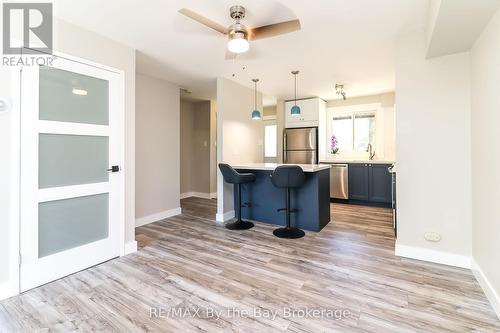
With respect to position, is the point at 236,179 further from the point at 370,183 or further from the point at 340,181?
the point at 370,183

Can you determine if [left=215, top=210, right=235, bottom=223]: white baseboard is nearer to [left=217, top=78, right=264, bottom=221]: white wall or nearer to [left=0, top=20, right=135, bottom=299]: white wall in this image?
[left=217, top=78, right=264, bottom=221]: white wall

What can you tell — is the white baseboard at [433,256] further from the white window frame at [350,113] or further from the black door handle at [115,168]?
the white window frame at [350,113]

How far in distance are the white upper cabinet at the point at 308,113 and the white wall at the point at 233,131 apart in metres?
1.15

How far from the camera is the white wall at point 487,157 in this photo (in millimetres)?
1691

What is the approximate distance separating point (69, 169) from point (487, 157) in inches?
144

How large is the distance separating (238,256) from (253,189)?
5.01 feet

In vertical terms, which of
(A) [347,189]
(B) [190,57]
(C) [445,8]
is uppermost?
(B) [190,57]

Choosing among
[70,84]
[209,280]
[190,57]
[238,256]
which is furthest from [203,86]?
[209,280]

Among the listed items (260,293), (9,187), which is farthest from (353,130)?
(9,187)

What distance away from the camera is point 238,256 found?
2.65 m

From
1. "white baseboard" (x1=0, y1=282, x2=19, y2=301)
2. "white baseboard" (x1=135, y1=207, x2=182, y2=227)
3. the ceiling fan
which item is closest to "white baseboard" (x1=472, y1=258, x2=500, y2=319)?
the ceiling fan

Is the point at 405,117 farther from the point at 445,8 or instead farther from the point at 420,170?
the point at 445,8

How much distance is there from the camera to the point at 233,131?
4320mm

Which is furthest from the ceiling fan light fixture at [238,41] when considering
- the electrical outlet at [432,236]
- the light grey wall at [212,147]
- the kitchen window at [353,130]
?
the kitchen window at [353,130]
